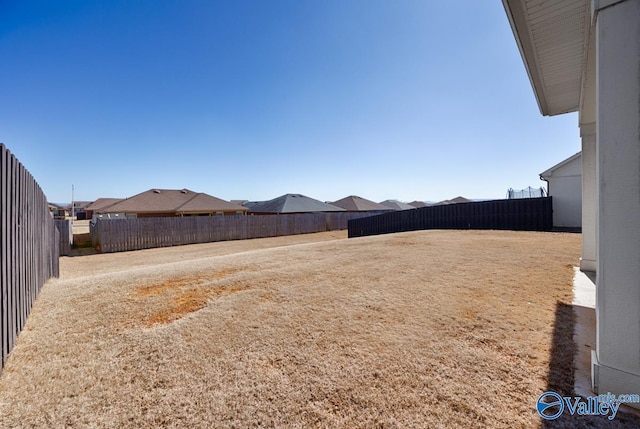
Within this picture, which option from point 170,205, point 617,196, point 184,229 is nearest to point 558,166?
point 617,196

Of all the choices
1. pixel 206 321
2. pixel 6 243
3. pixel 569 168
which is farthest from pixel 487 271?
pixel 569 168

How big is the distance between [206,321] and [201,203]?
2220 cm

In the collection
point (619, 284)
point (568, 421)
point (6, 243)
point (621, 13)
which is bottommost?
point (568, 421)

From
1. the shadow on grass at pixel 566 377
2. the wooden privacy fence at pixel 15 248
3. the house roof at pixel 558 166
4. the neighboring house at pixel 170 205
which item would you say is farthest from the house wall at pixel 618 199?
the neighboring house at pixel 170 205

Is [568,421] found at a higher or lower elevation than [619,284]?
lower

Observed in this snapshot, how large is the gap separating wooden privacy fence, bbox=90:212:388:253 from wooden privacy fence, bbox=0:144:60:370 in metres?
11.6

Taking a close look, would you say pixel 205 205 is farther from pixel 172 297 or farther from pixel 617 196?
pixel 617 196

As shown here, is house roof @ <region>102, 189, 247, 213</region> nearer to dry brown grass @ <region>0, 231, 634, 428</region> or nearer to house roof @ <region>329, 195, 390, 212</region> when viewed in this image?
house roof @ <region>329, 195, 390, 212</region>

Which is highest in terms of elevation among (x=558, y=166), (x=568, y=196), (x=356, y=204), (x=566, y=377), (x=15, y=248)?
(x=558, y=166)

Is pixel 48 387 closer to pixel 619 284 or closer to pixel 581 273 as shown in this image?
pixel 619 284

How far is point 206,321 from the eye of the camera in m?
2.98

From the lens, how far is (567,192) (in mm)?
12094

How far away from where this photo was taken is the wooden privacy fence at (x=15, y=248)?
90.9 inches

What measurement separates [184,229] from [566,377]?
16.9 metres
